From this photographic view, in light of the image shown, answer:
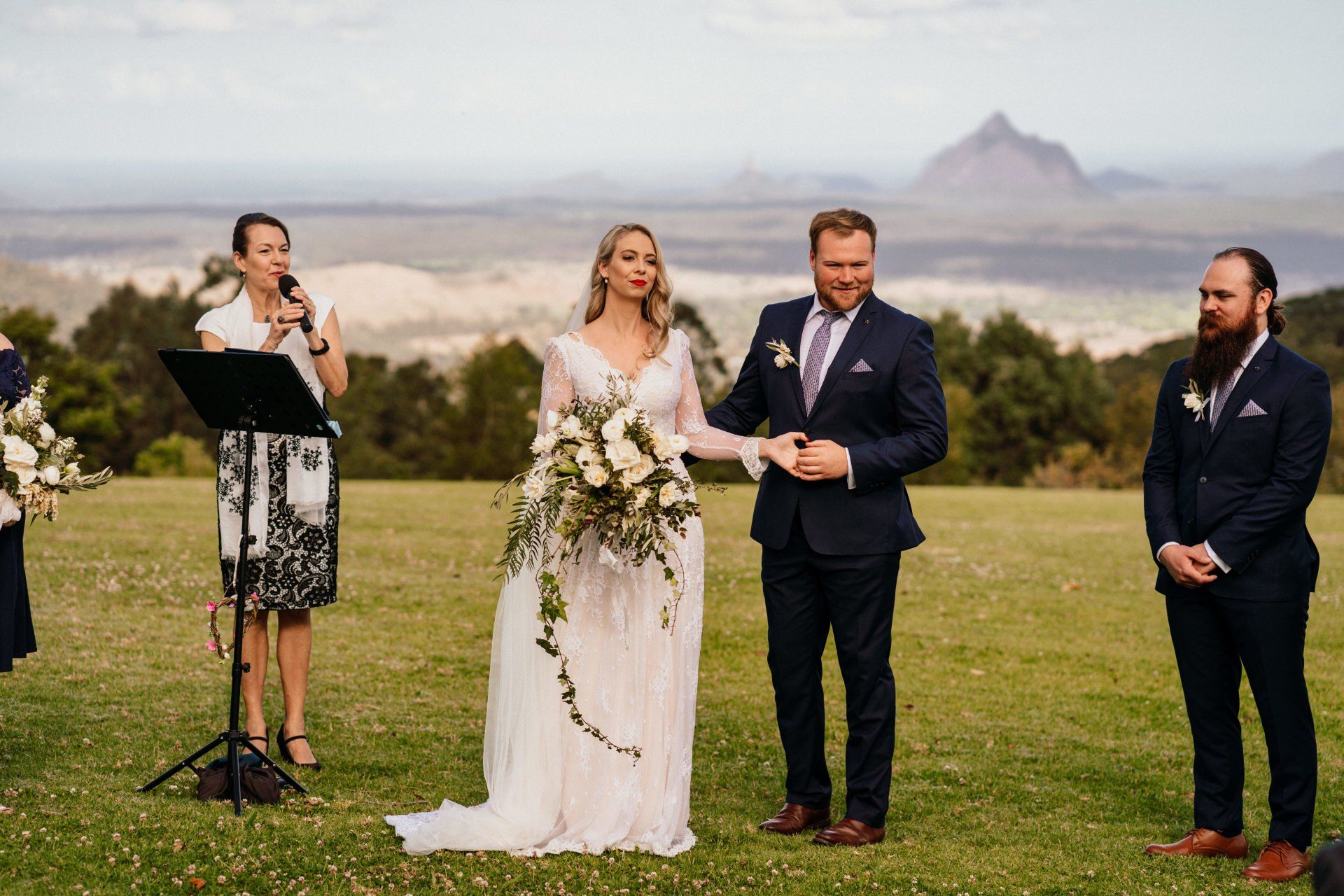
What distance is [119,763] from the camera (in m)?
7.72

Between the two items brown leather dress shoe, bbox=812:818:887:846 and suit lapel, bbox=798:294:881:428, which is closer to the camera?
suit lapel, bbox=798:294:881:428

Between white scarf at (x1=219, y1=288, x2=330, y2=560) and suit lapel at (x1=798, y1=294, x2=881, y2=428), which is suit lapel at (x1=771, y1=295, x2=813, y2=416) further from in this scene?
white scarf at (x1=219, y1=288, x2=330, y2=560)

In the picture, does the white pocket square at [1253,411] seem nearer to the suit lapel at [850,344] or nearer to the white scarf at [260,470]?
the suit lapel at [850,344]

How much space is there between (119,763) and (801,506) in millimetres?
4368

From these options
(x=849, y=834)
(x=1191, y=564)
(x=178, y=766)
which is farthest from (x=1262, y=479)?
(x=178, y=766)

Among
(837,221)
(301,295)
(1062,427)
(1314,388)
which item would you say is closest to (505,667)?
(301,295)

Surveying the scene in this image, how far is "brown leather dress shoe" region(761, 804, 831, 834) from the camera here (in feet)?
23.0

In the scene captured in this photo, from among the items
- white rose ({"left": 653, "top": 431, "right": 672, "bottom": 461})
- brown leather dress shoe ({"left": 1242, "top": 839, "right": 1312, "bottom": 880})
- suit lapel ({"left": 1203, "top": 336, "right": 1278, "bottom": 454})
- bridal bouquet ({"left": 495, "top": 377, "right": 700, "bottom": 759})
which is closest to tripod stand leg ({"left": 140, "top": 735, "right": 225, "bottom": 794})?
bridal bouquet ({"left": 495, "top": 377, "right": 700, "bottom": 759})

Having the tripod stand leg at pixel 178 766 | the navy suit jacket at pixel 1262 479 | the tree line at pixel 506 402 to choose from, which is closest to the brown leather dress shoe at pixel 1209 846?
the navy suit jacket at pixel 1262 479

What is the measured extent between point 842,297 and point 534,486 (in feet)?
6.16

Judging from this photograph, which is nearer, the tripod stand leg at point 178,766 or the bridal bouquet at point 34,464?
the bridal bouquet at point 34,464

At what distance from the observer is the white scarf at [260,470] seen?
7.52 metres

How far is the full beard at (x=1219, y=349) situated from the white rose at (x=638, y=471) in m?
2.88

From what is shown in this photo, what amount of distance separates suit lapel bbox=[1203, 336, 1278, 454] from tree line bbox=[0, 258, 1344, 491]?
50115mm
